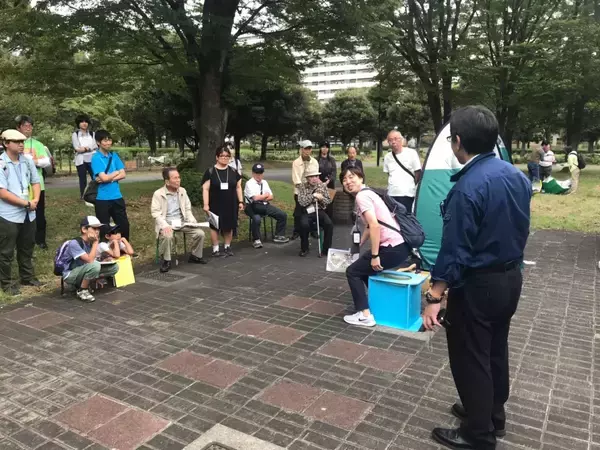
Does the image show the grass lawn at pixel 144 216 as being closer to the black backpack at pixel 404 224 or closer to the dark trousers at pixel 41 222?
the dark trousers at pixel 41 222

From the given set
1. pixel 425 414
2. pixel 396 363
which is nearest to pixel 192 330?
pixel 396 363

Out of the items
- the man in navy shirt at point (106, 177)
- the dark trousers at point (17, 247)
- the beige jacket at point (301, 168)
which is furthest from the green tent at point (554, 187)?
the dark trousers at point (17, 247)

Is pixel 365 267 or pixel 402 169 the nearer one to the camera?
pixel 365 267

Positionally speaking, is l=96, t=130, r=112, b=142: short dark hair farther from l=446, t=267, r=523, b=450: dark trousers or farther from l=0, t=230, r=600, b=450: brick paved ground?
l=446, t=267, r=523, b=450: dark trousers

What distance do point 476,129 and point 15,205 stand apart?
4978mm

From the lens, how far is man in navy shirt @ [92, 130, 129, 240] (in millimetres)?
6566

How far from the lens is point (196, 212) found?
35.1 feet

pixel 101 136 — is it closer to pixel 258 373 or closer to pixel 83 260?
pixel 83 260

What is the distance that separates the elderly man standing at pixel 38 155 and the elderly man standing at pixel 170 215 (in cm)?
158

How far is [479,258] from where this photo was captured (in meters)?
2.44

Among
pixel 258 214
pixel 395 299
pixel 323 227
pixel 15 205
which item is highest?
pixel 15 205

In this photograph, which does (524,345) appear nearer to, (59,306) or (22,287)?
(59,306)

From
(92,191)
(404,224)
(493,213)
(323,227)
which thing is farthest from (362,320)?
(92,191)

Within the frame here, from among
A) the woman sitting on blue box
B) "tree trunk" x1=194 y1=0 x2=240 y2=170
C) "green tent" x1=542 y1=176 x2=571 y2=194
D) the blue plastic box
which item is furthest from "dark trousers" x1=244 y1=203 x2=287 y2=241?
"green tent" x1=542 y1=176 x2=571 y2=194
